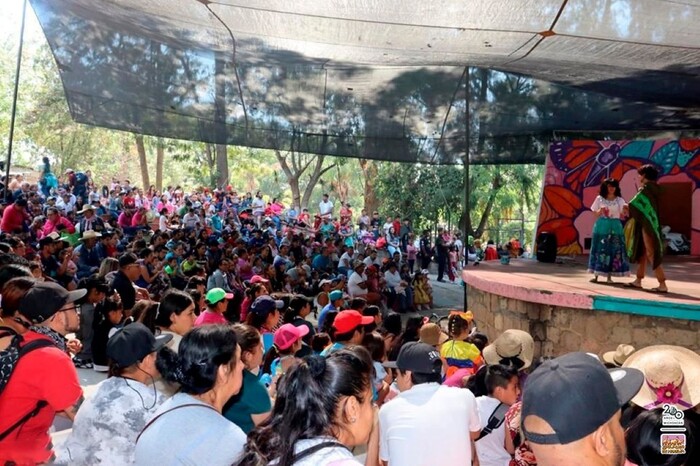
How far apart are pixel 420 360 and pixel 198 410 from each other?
1.24m

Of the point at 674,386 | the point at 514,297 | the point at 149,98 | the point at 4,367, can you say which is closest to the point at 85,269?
the point at 149,98

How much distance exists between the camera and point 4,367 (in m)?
2.71

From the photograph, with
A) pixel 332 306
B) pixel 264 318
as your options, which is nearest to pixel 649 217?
pixel 332 306

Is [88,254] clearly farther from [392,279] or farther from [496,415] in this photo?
[496,415]

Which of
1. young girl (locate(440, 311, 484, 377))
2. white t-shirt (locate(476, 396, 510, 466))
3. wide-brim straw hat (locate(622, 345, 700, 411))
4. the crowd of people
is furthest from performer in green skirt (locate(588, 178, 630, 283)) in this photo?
wide-brim straw hat (locate(622, 345, 700, 411))

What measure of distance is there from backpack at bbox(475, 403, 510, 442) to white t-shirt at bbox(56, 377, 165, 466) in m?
1.65

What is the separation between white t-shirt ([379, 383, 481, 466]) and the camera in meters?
2.73

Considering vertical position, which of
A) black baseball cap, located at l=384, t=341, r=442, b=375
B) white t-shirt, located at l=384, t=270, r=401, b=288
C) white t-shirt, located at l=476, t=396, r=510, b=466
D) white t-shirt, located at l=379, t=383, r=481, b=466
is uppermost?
black baseball cap, located at l=384, t=341, r=442, b=375

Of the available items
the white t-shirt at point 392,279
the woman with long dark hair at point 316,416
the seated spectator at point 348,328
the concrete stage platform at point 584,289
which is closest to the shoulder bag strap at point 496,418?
the seated spectator at point 348,328

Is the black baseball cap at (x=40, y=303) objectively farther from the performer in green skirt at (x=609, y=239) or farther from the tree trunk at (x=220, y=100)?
the tree trunk at (x=220, y=100)

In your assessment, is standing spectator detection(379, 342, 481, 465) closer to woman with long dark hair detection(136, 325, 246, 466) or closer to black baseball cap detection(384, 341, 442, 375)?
black baseball cap detection(384, 341, 442, 375)

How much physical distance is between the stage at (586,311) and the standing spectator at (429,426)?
4.45m

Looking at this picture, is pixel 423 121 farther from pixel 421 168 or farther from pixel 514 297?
pixel 421 168

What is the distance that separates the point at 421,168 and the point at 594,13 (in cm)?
2113
